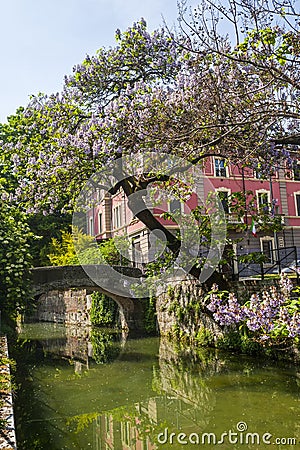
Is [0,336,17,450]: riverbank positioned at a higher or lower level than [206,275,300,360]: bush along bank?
lower

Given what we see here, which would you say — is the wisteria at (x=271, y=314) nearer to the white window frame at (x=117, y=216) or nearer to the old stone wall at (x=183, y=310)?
the old stone wall at (x=183, y=310)

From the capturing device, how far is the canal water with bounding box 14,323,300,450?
20.0ft

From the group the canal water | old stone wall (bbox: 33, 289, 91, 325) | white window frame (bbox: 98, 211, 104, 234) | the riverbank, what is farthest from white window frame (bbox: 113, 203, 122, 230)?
the riverbank

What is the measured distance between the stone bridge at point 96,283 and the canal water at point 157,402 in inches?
183

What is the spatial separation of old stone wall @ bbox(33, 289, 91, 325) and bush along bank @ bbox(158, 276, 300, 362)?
7.24 meters

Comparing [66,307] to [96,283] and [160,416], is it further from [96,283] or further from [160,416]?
[160,416]

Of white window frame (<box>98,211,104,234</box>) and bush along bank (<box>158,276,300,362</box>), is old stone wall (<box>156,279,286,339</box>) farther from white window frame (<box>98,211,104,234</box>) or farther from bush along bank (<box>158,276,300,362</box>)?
white window frame (<box>98,211,104,234</box>)

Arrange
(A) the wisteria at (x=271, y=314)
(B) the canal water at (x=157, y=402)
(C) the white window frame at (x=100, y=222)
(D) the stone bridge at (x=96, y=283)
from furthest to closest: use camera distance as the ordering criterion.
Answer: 1. (C) the white window frame at (x=100, y=222)
2. (D) the stone bridge at (x=96, y=283)
3. (B) the canal water at (x=157, y=402)
4. (A) the wisteria at (x=271, y=314)

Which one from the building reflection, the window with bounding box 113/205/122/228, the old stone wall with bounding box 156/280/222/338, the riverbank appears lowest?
the building reflection

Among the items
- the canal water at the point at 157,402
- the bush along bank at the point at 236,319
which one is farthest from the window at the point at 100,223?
the canal water at the point at 157,402

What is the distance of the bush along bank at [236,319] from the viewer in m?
6.12

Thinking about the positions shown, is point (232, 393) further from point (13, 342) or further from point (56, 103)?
point (13, 342)

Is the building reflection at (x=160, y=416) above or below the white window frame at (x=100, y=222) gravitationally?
below

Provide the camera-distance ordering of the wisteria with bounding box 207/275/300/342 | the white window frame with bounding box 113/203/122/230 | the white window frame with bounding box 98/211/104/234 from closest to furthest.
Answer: the wisteria with bounding box 207/275/300/342, the white window frame with bounding box 113/203/122/230, the white window frame with bounding box 98/211/104/234
